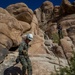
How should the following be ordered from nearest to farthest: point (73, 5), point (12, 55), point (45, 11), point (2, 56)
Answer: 1. point (2, 56)
2. point (12, 55)
3. point (73, 5)
4. point (45, 11)

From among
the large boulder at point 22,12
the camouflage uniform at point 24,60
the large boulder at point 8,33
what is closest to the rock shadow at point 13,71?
the camouflage uniform at point 24,60

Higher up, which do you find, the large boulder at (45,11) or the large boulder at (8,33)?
the large boulder at (45,11)

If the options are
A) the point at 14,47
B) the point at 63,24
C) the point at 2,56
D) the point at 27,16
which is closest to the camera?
the point at 2,56

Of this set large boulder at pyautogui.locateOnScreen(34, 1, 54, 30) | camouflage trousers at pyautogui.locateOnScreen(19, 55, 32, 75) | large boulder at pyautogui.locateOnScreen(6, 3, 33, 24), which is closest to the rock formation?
large boulder at pyautogui.locateOnScreen(6, 3, 33, 24)

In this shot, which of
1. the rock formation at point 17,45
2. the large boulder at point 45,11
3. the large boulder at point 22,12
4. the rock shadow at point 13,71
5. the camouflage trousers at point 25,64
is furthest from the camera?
the large boulder at point 45,11

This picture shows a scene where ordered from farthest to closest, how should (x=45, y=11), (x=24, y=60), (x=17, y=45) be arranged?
(x=45, y=11)
(x=17, y=45)
(x=24, y=60)

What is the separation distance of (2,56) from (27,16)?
8.20 m

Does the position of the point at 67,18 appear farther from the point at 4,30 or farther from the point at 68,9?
the point at 4,30

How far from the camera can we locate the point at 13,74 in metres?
11.8

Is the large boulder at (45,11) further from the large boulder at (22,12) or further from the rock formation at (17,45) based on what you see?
the large boulder at (22,12)

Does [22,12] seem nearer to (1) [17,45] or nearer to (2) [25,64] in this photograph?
(1) [17,45]

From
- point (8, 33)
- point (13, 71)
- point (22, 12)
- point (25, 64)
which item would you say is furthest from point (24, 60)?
point (22, 12)

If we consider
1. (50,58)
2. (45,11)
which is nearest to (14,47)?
(50,58)

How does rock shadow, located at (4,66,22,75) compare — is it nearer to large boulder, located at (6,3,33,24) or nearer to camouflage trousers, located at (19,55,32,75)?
camouflage trousers, located at (19,55,32,75)
